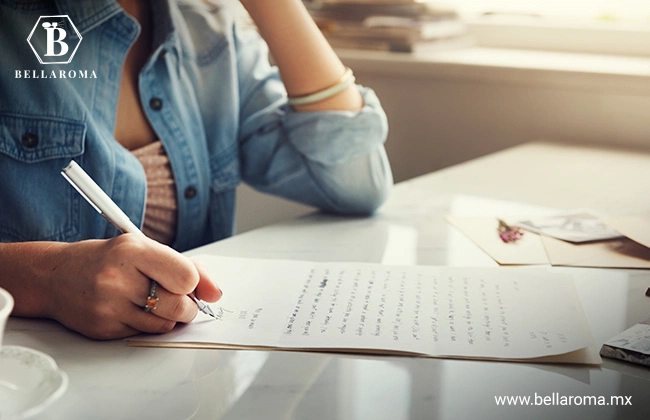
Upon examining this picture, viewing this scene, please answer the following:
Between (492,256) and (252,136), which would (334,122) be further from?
(492,256)

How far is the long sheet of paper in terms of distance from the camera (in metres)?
0.60

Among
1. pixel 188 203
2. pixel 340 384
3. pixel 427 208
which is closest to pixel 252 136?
pixel 188 203

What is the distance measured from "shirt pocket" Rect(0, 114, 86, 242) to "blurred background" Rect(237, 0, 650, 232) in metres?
0.96

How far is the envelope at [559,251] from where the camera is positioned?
817 millimetres

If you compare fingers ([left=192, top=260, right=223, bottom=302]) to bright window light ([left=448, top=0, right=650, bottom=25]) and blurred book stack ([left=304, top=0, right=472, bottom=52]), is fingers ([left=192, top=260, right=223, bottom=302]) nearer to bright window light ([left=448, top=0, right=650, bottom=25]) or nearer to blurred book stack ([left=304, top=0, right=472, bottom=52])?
blurred book stack ([left=304, top=0, right=472, bottom=52])

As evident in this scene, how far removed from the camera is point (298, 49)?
102cm

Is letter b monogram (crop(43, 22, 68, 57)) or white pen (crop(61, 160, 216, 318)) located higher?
letter b monogram (crop(43, 22, 68, 57))

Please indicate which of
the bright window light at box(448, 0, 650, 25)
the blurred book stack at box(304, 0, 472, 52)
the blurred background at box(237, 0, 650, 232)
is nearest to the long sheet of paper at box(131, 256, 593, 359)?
the blurred background at box(237, 0, 650, 232)

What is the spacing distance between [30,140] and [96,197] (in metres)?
0.31

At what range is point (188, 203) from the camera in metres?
1.07

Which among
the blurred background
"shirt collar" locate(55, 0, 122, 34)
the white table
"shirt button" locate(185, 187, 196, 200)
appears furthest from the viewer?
the blurred background

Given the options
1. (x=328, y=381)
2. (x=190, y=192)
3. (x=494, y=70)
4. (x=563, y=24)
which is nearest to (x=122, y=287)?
(x=328, y=381)

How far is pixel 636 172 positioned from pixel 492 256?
58cm

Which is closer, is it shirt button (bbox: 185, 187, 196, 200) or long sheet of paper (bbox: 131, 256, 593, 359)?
long sheet of paper (bbox: 131, 256, 593, 359)
